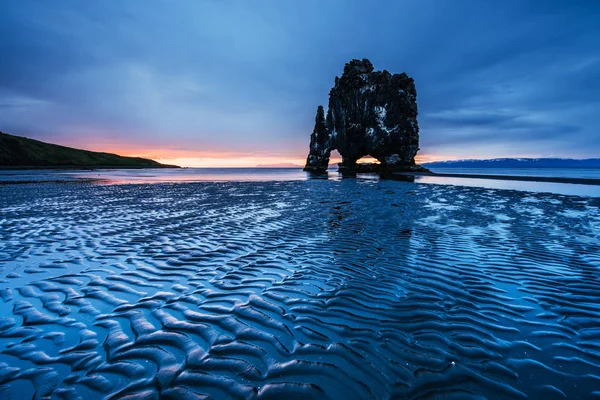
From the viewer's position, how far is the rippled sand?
3.55m

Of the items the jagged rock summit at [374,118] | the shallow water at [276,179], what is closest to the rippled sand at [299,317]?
the shallow water at [276,179]

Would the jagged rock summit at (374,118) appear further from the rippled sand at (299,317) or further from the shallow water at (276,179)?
the rippled sand at (299,317)

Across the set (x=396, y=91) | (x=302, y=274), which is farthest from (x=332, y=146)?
(x=302, y=274)

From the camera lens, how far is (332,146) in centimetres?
12344

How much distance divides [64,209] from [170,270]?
1688 cm

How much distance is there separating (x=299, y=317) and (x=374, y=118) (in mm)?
97379

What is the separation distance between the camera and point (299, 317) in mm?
5230

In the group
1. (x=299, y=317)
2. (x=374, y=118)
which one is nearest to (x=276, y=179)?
(x=374, y=118)

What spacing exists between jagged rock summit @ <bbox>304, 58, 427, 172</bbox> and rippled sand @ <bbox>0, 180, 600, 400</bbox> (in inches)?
3301

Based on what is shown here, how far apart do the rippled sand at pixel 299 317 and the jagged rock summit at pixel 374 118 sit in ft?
275

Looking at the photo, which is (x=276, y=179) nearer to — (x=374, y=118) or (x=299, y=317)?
(x=374, y=118)

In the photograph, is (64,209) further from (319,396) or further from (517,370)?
(517,370)

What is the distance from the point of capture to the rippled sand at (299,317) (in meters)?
3.55

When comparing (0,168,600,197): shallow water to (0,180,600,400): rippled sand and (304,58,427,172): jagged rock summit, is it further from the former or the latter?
(0,180,600,400): rippled sand
